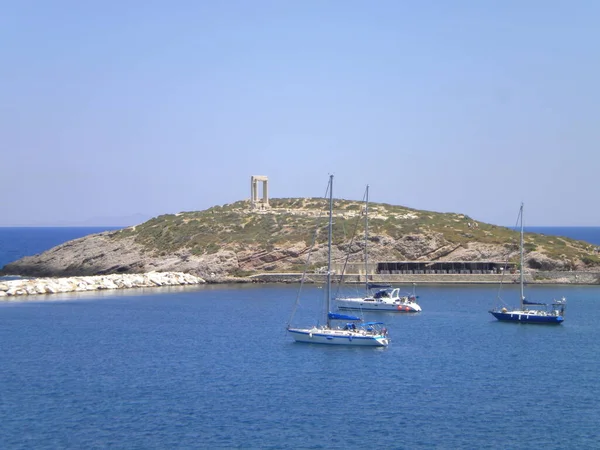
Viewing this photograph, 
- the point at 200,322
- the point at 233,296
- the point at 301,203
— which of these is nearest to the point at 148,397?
the point at 200,322

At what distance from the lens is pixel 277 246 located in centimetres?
10156

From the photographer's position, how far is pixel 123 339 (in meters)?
54.3

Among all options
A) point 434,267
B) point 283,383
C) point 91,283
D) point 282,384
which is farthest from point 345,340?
point 434,267

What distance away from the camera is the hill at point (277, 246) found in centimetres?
9800

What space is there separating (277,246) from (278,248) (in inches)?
20.1

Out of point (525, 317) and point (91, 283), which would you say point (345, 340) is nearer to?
point (525, 317)

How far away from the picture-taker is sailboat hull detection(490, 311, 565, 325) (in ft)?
203

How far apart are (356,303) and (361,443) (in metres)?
39.5

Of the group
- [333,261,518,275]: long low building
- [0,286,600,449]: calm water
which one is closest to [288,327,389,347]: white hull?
[0,286,600,449]: calm water

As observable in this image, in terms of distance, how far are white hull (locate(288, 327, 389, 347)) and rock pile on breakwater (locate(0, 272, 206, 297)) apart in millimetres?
40170

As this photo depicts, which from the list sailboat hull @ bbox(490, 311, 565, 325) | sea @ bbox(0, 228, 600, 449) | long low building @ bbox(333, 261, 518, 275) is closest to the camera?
sea @ bbox(0, 228, 600, 449)

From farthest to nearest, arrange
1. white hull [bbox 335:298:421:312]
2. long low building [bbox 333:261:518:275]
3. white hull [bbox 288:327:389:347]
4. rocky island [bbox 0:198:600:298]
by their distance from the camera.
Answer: rocky island [bbox 0:198:600:298], long low building [bbox 333:261:518:275], white hull [bbox 335:298:421:312], white hull [bbox 288:327:389:347]

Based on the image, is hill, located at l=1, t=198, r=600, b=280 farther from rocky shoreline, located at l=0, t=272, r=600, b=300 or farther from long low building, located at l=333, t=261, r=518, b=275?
rocky shoreline, located at l=0, t=272, r=600, b=300

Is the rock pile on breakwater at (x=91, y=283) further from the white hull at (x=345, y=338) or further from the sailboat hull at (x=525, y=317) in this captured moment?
the sailboat hull at (x=525, y=317)
